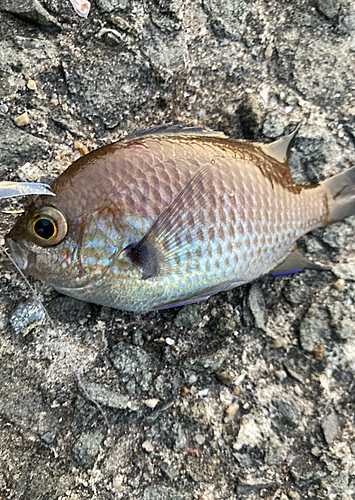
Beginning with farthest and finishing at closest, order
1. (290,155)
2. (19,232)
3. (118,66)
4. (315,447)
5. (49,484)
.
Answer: (290,155) < (118,66) < (315,447) < (49,484) < (19,232)

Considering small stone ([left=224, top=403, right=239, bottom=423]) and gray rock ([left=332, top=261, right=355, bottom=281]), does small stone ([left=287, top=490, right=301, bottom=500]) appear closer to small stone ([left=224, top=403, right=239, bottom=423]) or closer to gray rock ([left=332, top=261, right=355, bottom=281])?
small stone ([left=224, top=403, right=239, bottom=423])

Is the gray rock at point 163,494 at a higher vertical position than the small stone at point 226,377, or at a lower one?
lower

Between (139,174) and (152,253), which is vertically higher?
(139,174)

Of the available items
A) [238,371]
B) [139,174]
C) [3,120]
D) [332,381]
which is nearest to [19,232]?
[139,174]

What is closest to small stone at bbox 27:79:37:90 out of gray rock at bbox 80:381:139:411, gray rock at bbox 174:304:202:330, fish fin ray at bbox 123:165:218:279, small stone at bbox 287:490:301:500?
fish fin ray at bbox 123:165:218:279

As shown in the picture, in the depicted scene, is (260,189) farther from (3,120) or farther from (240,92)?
(3,120)

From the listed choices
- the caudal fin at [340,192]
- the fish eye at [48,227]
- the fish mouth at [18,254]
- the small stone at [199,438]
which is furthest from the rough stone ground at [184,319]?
the fish eye at [48,227]

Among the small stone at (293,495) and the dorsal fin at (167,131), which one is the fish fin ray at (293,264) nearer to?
the dorsal fin at (167,131)
